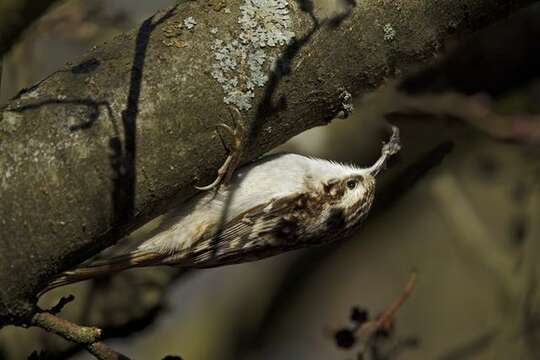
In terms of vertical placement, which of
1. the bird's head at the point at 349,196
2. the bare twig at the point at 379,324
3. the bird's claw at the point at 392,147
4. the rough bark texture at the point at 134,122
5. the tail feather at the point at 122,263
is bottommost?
the bare twig at the point at 379,324

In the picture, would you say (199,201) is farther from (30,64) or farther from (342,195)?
(30,64)

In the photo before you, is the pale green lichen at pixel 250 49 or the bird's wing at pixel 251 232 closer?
the pale green lichen at pixel 250 49

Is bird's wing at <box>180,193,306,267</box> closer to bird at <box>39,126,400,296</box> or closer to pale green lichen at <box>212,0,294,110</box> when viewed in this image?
bird at <box>39,126,400,296</box>

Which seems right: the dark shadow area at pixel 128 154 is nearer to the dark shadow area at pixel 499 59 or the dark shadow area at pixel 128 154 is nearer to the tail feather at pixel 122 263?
the tail feather at pixel 122 263

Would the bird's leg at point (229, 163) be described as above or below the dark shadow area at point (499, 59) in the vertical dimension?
above

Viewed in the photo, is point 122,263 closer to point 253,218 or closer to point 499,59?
point 253,218

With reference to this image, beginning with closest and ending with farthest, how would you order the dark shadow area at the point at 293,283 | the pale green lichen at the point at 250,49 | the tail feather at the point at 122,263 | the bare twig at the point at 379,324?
1. the pale green lichen at the point at 250,49
2. the tail feather at the point at 122,263
3. the bare twig at the point at 379,324
4. the dark shadow area at the point at 293,283

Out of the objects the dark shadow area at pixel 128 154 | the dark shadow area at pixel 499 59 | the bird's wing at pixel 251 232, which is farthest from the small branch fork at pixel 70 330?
the dark shadow area at pixel 499 59

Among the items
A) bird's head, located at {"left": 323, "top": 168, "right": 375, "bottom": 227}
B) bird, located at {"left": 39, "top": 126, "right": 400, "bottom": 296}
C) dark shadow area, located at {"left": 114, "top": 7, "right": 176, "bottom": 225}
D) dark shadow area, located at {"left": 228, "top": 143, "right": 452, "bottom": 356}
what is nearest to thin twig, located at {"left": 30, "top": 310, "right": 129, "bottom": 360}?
dark shadow area, located at {"left": 114, "top": 7, "right": 176, "bottom": 225}
